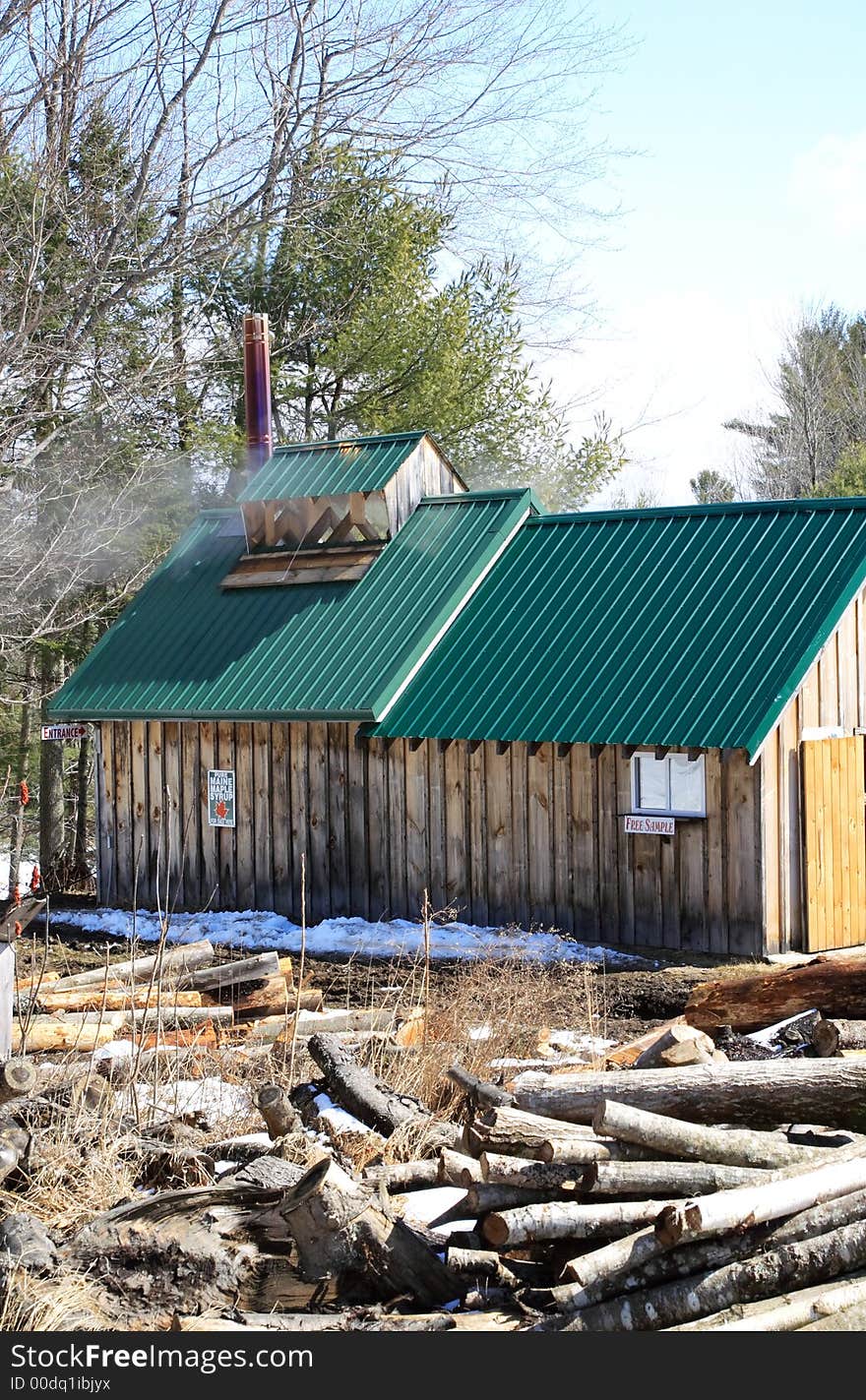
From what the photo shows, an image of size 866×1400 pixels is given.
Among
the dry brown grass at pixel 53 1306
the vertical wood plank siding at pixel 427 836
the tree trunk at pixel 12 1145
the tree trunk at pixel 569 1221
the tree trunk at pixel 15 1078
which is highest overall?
the vertical wood plank siding at pixel 427 836

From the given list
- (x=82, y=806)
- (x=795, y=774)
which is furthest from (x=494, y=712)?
(x=82, y=806)

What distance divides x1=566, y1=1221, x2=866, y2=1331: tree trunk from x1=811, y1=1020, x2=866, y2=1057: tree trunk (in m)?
2.56

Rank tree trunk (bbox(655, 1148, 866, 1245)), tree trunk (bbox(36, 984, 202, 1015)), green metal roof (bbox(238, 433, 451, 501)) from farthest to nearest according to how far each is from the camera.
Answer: green metal roof (bbox(238, 433, 451, 501)), tree trunk (bbox(36, 984, 202, 1015)), tree trunk (bbox(655, 1148, 866, 1245))

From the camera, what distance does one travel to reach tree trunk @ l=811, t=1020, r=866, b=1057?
868 cm

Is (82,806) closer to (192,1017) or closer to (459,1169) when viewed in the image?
(192,1017)

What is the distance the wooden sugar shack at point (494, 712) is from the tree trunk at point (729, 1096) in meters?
6.66

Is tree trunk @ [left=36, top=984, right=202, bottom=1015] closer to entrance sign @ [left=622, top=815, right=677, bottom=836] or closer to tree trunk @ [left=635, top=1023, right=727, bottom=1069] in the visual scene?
tree trunk @ [left=635, top=1023, right=727, bottom=1069]

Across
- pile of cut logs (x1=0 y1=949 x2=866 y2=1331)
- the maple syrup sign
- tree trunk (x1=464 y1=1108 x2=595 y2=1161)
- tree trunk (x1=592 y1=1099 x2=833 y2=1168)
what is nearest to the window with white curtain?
the maple syrup sign

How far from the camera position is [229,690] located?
59.9 ft

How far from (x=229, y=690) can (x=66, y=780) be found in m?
16.8

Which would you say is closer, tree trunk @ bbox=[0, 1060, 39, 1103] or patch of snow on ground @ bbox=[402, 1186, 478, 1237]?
tree trunk @ bbox=[0, 1060, 39, 1103]

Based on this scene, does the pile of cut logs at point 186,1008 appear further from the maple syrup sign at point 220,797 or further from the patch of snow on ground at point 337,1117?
the maple syrup sign at point 220,797

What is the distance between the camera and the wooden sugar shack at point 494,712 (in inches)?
592

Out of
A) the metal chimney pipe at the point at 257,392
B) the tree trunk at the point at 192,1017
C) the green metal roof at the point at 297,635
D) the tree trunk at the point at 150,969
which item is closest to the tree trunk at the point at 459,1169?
the tree trunk at the point at 192,1017
